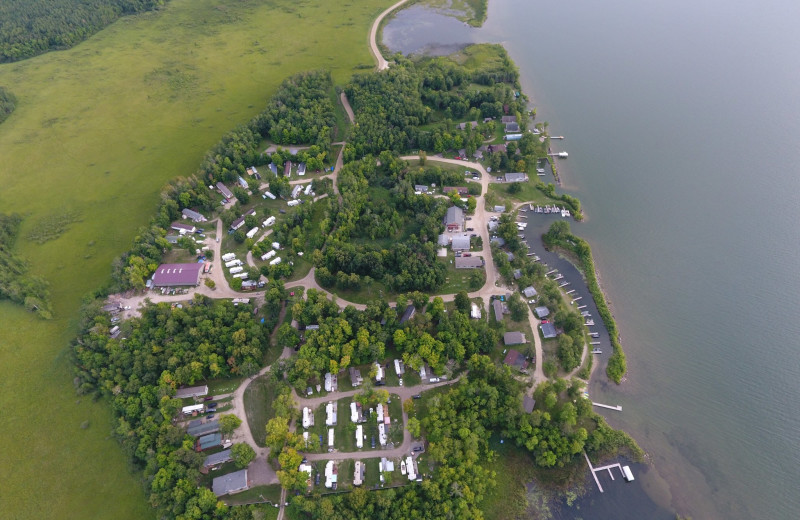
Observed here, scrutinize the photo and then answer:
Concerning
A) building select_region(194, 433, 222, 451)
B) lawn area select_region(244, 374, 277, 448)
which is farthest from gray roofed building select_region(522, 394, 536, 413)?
building select_region(194, 433, 222, 451)

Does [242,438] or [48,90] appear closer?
[242,438]

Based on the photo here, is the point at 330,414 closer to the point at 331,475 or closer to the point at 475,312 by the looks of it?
the point at 331,475

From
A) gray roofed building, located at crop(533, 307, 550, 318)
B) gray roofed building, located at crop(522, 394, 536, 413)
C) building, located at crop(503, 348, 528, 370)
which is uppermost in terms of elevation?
gray roofed building, located at crop(533, 307, 550, 318)

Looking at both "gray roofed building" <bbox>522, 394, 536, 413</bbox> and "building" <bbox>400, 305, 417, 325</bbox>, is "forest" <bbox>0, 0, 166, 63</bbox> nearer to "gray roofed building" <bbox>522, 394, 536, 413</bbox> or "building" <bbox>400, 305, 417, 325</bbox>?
"building" <bbox>400, 305, 417, 325</bbox>

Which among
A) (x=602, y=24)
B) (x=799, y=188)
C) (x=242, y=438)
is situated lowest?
(x=242, y=438)

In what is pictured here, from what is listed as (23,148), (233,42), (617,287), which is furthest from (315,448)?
(233,42)

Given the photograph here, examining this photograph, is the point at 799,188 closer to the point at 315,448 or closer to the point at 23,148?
the point at 315,448
